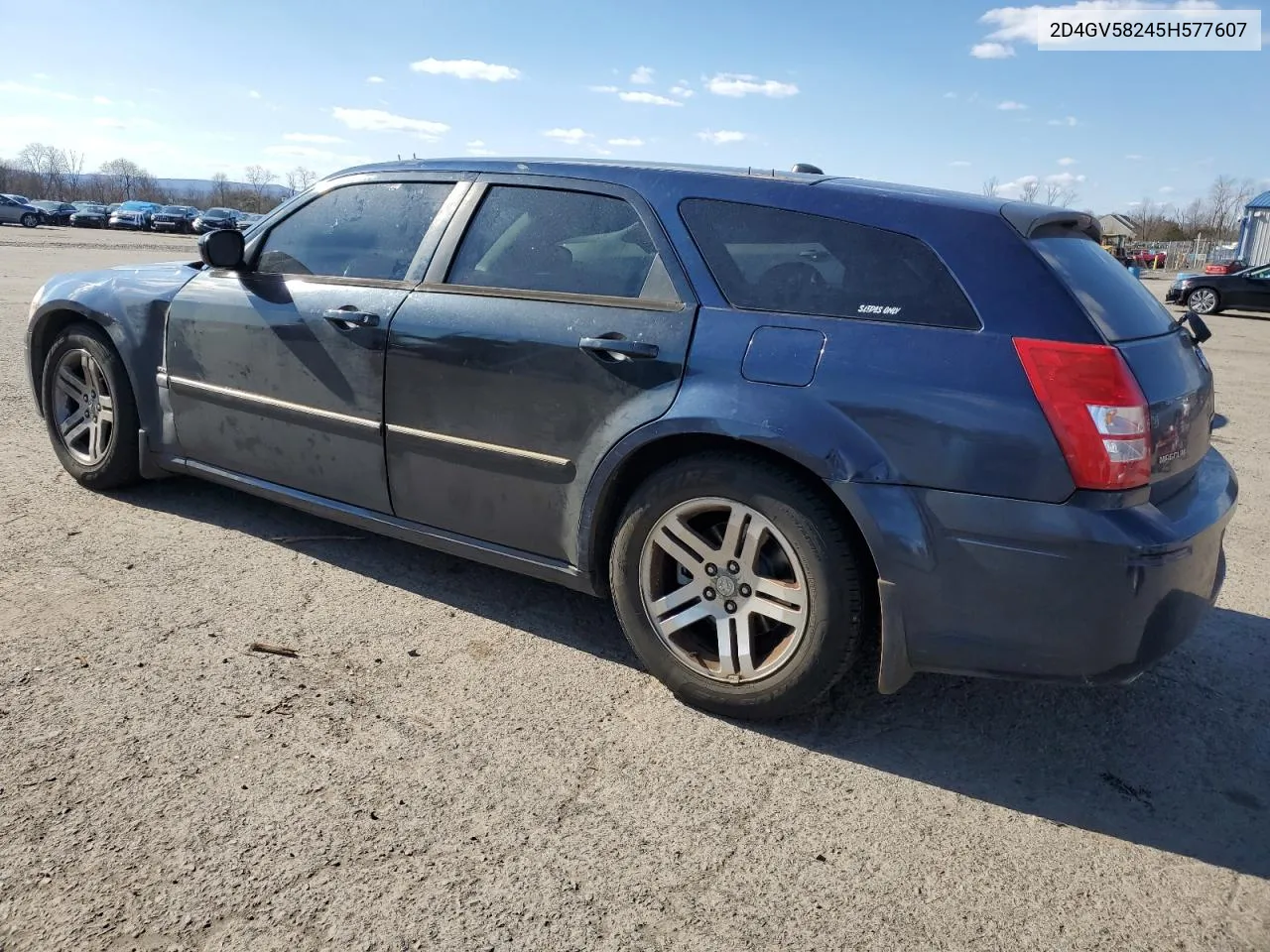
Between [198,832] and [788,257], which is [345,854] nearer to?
[198,832]

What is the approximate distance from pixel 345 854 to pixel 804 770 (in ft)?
4.10

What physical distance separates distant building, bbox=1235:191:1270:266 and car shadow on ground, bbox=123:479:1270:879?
51416 mm

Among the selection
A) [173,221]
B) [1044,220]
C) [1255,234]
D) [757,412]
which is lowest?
[757,412]

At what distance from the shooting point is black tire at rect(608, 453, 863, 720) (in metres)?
2.70

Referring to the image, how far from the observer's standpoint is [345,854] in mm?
2248

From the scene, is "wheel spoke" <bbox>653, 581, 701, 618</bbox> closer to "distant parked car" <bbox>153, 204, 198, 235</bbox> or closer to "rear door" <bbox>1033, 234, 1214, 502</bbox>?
"rear door" <bbox>1033, 234, 1214, 502</bbox>

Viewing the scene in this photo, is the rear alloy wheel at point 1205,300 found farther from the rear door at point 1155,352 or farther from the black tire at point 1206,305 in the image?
the rear door at point 1155,352

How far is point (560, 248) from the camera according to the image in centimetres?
332

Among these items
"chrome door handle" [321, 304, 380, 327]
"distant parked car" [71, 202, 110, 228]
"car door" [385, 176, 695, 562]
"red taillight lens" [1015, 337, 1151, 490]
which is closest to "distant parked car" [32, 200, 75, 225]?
"distant parked car" [71, 202, 110, 228]

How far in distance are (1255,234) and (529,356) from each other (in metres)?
54.4

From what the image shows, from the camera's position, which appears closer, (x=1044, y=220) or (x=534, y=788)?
(x=534, y=788)

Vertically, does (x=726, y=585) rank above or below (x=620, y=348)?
below

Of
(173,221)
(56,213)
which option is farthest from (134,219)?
(56,213)

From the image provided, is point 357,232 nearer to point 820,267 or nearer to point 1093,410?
point 820,267
